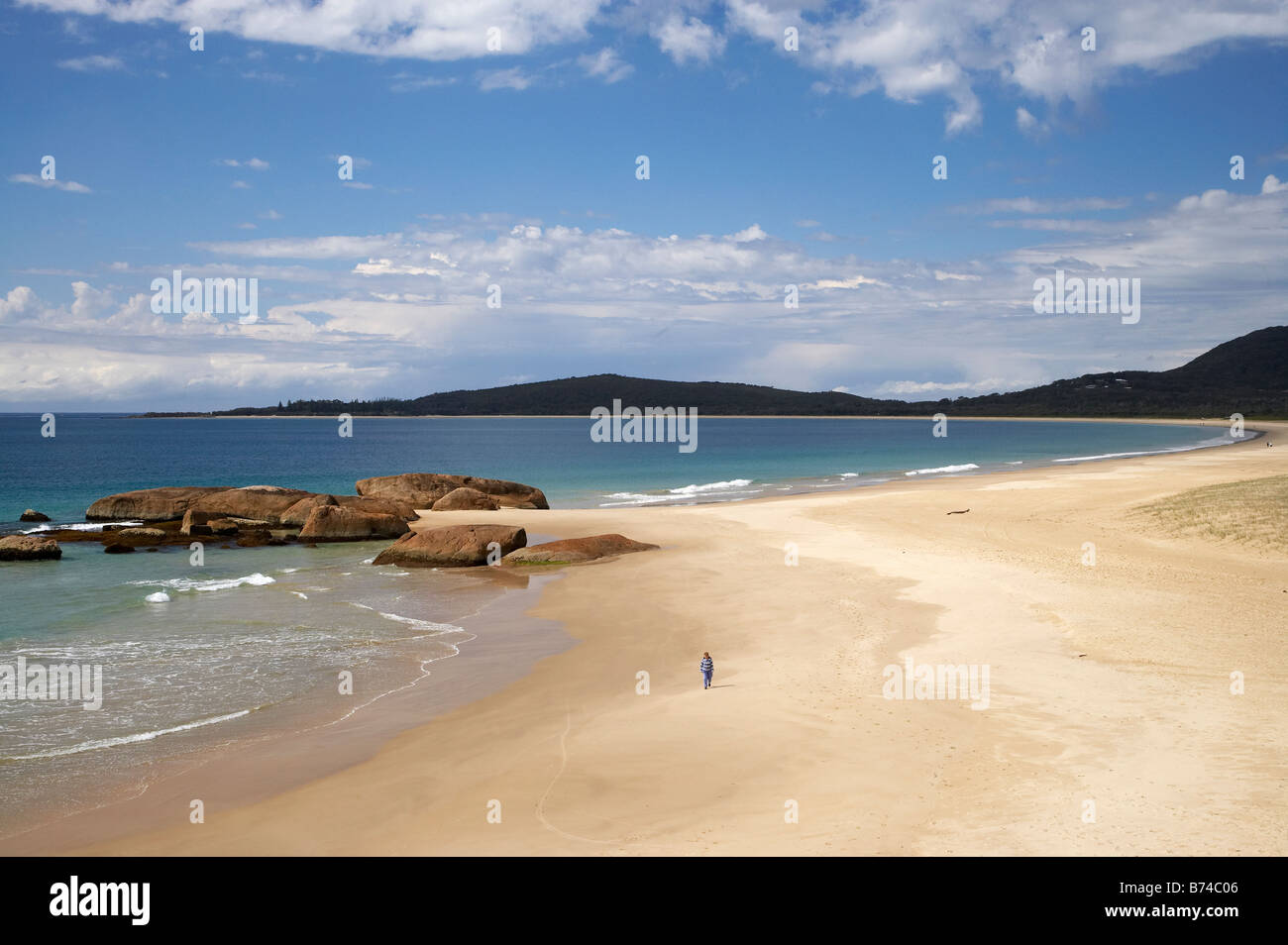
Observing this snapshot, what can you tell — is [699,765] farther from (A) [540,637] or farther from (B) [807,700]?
(A) [540,637]

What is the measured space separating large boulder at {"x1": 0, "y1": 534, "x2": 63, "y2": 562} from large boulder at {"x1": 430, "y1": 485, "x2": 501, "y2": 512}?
14572 millimetres

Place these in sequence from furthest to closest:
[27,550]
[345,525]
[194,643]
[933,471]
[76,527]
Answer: [933,471] → [76,527] → [345,525] → [27,550] → [194,643]

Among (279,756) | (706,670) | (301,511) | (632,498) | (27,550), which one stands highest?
(301,511)

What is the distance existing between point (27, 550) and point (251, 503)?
963 centimetres

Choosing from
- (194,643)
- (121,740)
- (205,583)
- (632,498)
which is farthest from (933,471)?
(121,740)

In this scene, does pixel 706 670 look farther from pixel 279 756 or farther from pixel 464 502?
pixel 464 502

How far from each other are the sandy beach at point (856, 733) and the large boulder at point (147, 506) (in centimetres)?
2336

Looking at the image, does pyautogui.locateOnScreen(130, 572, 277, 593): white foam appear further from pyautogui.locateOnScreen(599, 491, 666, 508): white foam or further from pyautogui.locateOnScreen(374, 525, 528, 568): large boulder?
pyautogui.locateOnScreen(599, 491, 666, 508): white foam

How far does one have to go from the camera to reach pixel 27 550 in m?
26.6

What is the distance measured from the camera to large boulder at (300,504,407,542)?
3138 centimetres

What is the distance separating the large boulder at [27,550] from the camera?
1041 inches

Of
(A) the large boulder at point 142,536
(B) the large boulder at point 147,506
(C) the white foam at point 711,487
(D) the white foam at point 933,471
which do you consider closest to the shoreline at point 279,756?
(A) the large boulder at point 142,536

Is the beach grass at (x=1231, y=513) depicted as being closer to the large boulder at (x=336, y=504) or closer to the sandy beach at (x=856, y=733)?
the sandy beach at (x=856, y=733)
